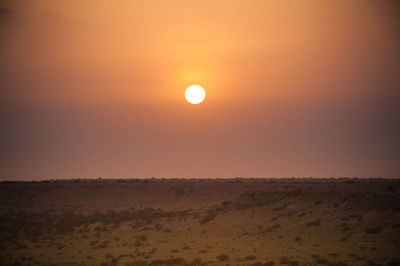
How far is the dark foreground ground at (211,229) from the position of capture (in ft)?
162

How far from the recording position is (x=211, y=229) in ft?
215

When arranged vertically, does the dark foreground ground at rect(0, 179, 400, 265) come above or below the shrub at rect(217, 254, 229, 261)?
above

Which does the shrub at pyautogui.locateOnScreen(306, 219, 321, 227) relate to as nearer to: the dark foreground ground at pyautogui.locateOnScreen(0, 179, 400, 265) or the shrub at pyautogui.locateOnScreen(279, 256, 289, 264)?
the dark foreground ground at pyautogui.locateOnScreen(0, 179, 400, 265)

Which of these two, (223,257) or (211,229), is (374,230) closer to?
(223,257)

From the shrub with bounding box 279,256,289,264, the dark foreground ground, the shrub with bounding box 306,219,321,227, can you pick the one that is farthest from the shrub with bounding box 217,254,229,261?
the shrub with bounding box 306,219,321,227

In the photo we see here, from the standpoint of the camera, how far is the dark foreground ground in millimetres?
49250

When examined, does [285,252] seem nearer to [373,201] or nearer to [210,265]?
[210,265]

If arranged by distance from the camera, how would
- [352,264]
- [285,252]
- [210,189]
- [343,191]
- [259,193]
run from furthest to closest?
[210,189] → [259,193] → [343,191] → [285,252] → [352,264]

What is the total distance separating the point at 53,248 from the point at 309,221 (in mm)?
27626

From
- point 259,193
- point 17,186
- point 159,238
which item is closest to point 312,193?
point 259,193

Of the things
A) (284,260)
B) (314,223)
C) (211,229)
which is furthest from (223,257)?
(211,229)

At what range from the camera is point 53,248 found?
191 feet

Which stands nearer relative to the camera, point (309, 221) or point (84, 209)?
point (309, 221)

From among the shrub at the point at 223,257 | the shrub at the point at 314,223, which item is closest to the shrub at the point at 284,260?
the shrub at the point at 223,257
